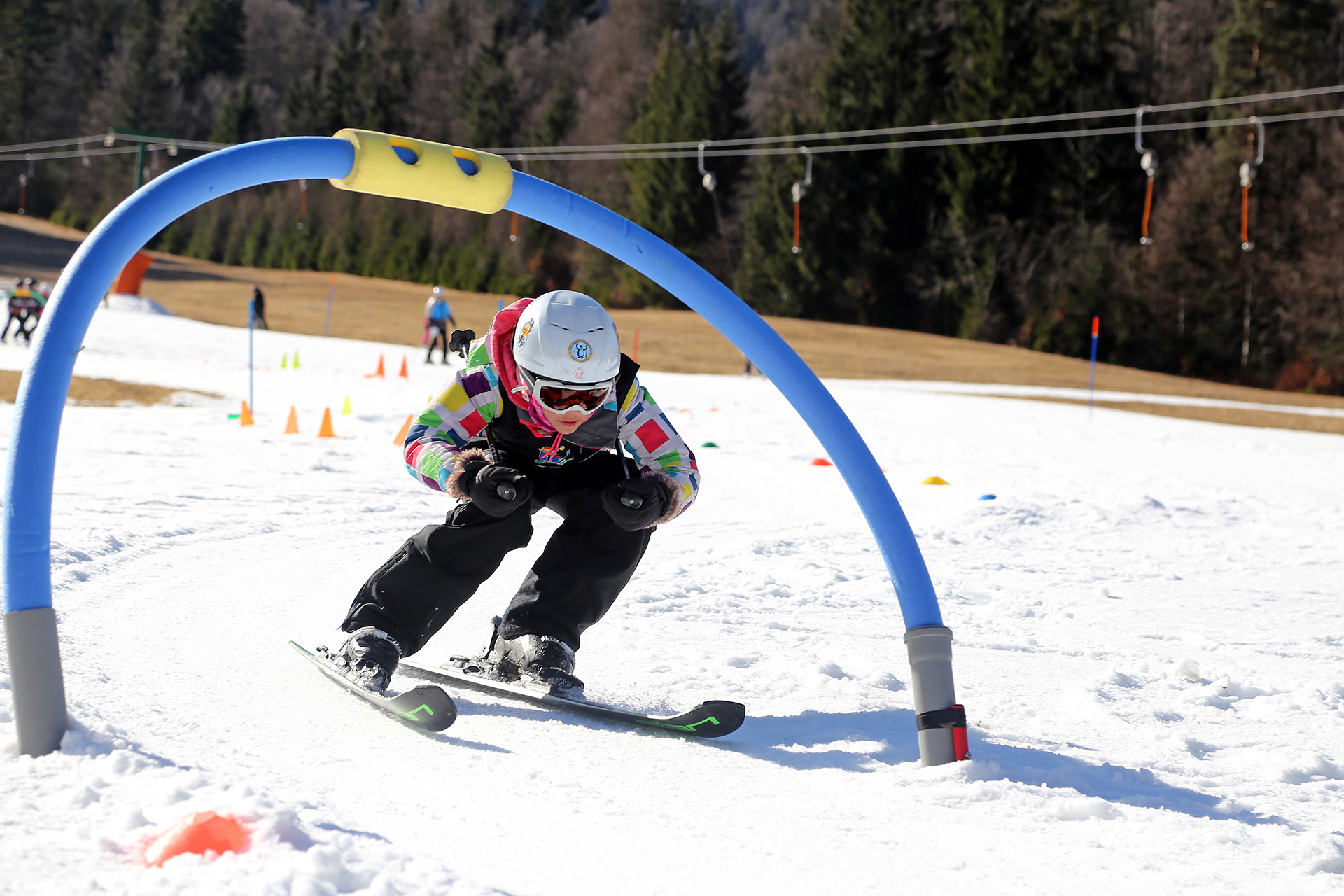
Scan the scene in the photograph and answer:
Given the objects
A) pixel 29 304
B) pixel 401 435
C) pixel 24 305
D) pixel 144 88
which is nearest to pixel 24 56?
pixel 144 88

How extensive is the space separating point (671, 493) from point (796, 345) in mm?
32971

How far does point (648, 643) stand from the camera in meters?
4.28

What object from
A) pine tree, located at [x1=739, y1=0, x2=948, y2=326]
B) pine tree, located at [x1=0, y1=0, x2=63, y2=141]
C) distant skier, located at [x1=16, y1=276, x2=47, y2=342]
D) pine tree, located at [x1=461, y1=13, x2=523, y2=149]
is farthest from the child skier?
pine tree, located at [x1=0, y1=0, x2=63, y2=141]

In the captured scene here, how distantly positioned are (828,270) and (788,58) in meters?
16.7

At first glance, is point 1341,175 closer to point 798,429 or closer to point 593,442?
point 798,429

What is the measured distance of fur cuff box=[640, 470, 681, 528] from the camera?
3.39m

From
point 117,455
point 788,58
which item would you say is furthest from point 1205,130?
point 117,455

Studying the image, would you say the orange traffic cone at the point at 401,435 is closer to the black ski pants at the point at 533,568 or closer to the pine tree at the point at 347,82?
the black ski pants at the point at 533,568

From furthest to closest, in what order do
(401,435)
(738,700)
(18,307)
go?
1. (18,307)
2. (401,435)
3. (738,700)

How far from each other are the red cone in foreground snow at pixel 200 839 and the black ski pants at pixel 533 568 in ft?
3.88

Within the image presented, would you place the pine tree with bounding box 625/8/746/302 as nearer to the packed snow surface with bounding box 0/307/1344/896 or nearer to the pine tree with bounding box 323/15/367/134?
the pine tree with bounding box 323/15/367/134

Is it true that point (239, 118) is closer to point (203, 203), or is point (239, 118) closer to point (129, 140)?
point (129, 140)

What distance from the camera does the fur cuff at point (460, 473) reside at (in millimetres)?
3200

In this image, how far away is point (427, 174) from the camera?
10.6 feet
